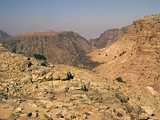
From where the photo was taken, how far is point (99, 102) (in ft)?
89.6

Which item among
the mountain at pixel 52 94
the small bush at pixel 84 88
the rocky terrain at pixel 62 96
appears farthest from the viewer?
the small bush at pixel 84 88

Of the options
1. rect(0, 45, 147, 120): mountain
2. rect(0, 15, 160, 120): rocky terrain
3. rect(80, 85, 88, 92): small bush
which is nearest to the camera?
rect(0, 45, 147, 120): mountain

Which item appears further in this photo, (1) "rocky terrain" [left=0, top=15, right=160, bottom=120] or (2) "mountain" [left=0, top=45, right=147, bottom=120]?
(1) "rocky terrain" [left=0, top=15, right=160, bottom=120]

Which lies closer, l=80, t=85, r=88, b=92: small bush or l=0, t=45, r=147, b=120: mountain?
l=0, t=45, r=147, b=120: mountain

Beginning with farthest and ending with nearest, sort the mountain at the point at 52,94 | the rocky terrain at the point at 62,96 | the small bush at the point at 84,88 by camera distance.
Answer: the small bush at the point at 84,88 → the rocky terrain at the point at 62,96 → the mountain at the point at 52,94

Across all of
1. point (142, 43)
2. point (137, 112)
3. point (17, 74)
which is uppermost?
point (142, 43)

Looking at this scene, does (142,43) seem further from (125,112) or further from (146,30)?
(125,112)

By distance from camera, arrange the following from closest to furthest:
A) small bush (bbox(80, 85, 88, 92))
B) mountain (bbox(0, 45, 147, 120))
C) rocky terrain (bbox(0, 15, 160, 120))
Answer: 1. mountain (bbox(0, 45, 147, 120))
2. rocky terrain (bbox(0, 15, 160, 120))
3. small bush (bbox(80, 85, 88, 92))

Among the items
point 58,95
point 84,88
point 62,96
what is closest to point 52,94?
point 58,95

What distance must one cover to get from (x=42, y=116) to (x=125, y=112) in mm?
6916

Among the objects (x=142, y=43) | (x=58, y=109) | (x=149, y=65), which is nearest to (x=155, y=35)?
(x=142, y=43)

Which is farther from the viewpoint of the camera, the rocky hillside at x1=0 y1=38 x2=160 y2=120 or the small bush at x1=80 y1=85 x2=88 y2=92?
the small bush at x1=80 y1=85 x2=88 y2=92

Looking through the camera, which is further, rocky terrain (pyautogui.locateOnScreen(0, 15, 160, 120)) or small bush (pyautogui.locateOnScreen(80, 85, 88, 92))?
small bush (pyautogui.locateOnScreen(80, 85, 88, 92))

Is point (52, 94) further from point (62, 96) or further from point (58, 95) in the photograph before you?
point (62, 96)
